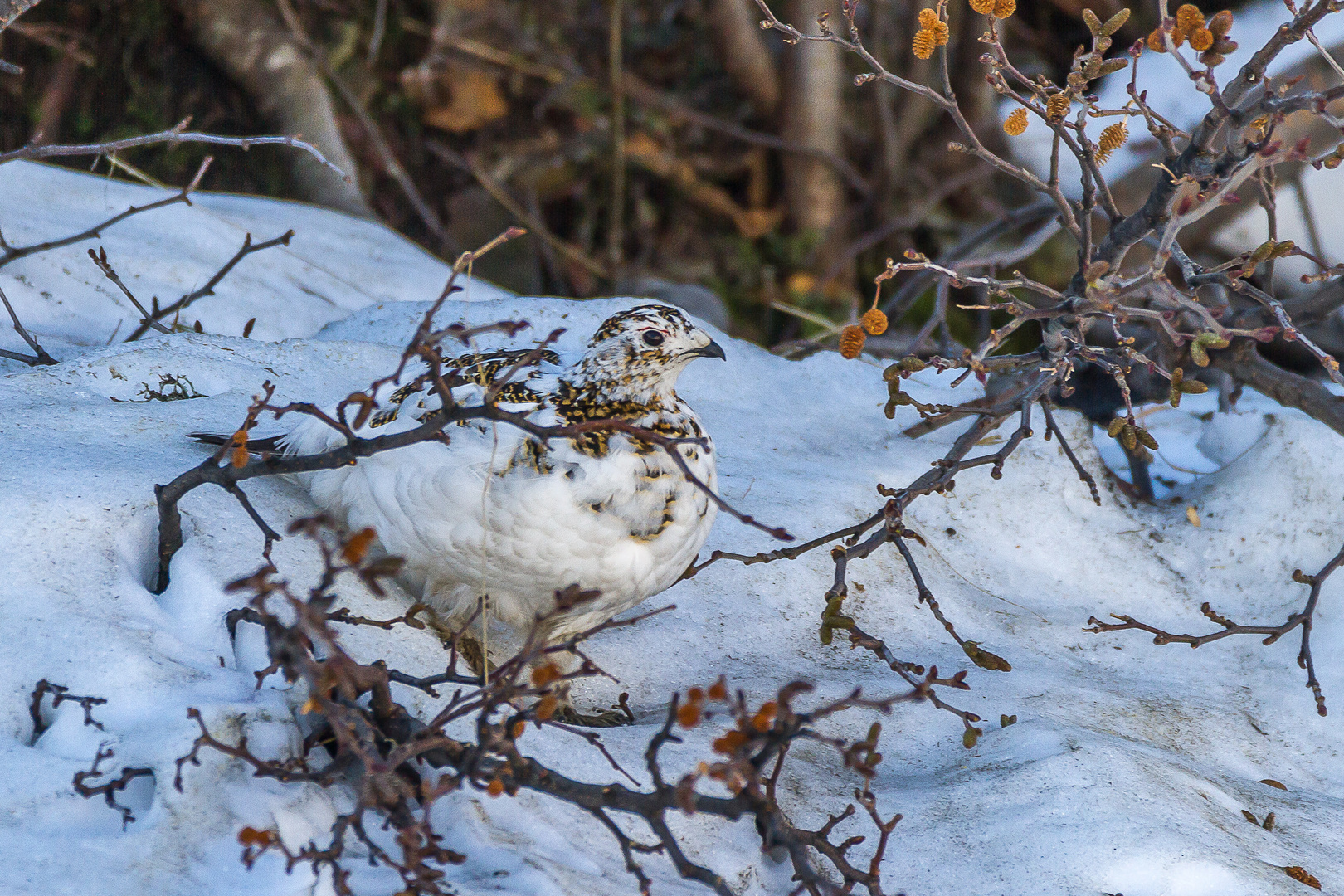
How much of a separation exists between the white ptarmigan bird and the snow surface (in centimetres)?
18

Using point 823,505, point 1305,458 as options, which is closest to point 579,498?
point 823,505

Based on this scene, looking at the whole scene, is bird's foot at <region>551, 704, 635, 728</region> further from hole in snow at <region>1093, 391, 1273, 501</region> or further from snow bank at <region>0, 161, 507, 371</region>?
hole in snow at <region>1093, 391, 1273, 501</region>

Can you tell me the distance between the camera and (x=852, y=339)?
6.79 feet

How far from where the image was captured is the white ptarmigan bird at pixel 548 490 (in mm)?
2146

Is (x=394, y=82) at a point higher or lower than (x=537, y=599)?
higher

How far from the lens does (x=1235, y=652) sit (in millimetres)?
3029

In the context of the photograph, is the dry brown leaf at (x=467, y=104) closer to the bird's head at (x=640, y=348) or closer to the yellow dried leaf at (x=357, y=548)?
the bird's head at (x=640, y=348)

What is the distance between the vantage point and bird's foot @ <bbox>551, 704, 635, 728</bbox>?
7.73 feet

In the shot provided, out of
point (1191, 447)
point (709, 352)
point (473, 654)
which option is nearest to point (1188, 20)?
point (709, 352)

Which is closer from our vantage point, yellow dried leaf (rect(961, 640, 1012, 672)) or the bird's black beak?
yellow dried leaf (rect(961, 640, 1012, 672))

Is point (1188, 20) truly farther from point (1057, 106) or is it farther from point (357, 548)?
point (357, 548)

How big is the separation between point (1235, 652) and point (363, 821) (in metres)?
2.30

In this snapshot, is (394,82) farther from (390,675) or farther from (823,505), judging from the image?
(390,675)

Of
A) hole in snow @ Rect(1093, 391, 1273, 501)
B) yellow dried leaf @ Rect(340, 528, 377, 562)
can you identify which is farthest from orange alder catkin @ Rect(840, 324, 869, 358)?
hole in snow @ Rect(1093, 391, 1273, 501)
